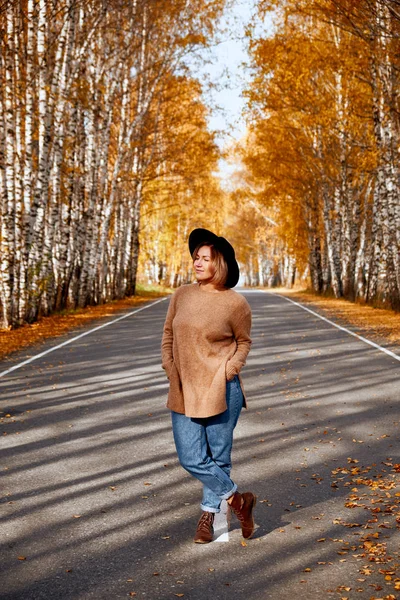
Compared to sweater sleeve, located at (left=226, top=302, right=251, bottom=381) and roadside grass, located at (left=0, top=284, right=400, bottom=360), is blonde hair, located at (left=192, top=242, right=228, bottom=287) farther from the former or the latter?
roadside grass, located at (left=0, top=284, right=400, bottom=360)

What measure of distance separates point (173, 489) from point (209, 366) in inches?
68.9

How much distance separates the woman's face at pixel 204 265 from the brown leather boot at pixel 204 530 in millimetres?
1453

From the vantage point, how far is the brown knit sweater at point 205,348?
17.3 feet

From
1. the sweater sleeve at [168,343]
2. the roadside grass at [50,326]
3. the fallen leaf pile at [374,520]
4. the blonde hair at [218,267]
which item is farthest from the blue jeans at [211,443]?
the roadside grass at [50,326]

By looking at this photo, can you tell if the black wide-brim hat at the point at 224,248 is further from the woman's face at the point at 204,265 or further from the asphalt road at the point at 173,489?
the asphalt road at the point at 173,489

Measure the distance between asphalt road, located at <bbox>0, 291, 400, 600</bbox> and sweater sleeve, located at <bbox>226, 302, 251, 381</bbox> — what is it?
42.5 inches

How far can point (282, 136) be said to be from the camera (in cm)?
3988

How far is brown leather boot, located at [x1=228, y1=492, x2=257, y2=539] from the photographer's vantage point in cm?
543

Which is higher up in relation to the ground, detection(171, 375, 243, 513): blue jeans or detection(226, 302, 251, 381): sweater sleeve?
detection(226, 302, 251, 381): sweater sleeve

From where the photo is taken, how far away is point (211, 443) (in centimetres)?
543

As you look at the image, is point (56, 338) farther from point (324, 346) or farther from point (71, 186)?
point (71, 186)

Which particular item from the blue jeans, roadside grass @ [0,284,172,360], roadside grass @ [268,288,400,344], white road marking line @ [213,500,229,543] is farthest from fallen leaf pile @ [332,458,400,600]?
roadside grass @ [268,288,400,344]

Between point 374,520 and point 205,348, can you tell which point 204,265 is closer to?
point 205,348

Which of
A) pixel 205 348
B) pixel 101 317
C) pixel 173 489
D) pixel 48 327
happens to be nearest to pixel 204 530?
pixel 205 348
